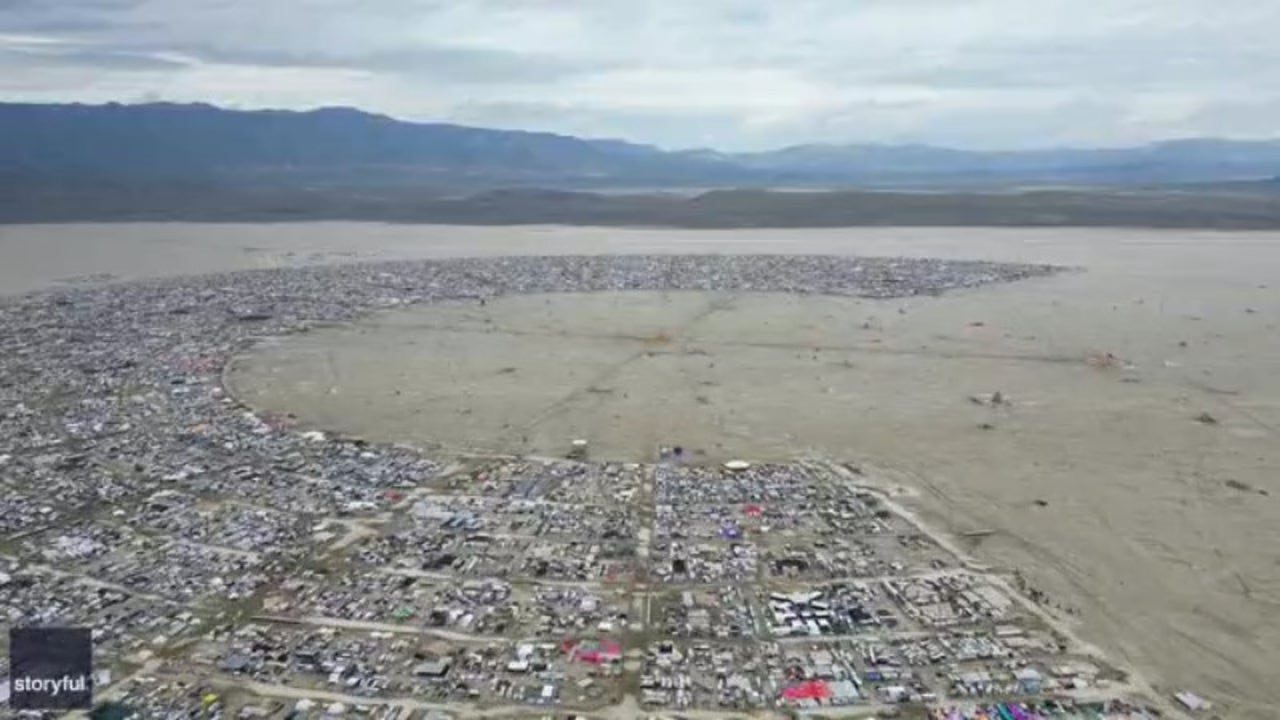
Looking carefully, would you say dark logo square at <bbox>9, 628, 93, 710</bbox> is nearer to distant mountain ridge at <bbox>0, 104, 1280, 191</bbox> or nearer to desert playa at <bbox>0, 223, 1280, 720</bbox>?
desert playa at <bbox>0, 223, 1280, 720</bbox>

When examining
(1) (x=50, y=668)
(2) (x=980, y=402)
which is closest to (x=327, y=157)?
(2) (x=980, y=402)

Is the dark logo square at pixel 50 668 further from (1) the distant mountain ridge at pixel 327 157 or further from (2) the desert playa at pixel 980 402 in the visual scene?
(1) the distant mountain ridge at pixel 327 157

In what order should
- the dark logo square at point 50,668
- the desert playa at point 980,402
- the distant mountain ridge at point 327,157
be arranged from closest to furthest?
the dark logo square at point 50,668, the desert playa at point 980,402, the distant mountain ridge at point 327,157

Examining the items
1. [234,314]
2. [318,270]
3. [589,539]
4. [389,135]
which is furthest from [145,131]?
[589,539]

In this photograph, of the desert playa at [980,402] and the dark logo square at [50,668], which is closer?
the dark logo square at [50,668]

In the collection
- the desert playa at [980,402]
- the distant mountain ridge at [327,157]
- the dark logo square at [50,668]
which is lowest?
the dark logo square at [50,668]

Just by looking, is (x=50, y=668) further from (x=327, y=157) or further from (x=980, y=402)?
(x=327, y=157)

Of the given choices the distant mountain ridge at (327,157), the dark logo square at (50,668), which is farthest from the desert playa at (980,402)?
the distant mountain ridge at (327,157)

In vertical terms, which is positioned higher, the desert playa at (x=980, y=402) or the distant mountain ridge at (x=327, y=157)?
the distant mountain ridge at (x=327, y=157)

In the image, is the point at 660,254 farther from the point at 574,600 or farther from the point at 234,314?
the point at 574,600
